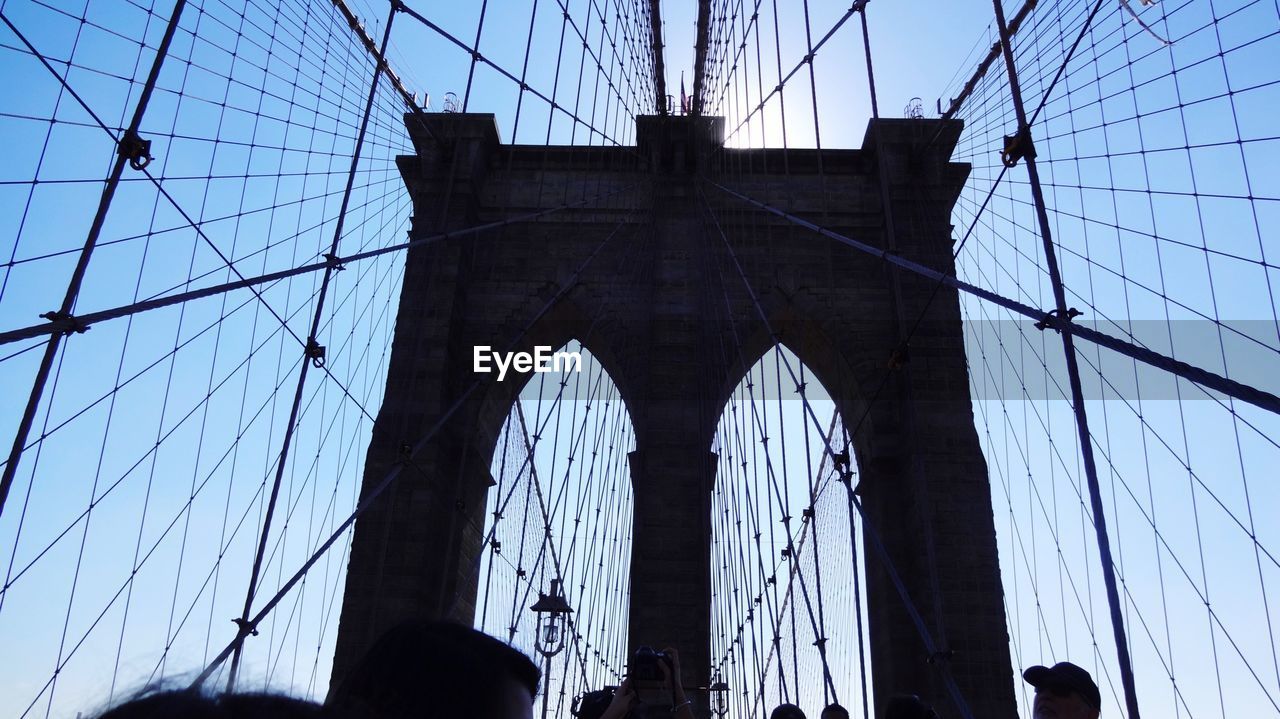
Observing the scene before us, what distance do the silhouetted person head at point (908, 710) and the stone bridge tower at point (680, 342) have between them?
777 centimetres

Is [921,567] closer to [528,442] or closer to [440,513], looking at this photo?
[440,513]

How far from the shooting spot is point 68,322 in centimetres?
355

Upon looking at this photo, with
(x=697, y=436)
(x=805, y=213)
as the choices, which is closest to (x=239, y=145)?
(x=697, y=436)

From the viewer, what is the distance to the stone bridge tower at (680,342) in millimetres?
10672

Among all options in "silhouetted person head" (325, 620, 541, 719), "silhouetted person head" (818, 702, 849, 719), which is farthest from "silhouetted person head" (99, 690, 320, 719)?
"silhouetted person head" (818, 702, 849, 719)

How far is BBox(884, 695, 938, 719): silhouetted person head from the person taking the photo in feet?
8.41

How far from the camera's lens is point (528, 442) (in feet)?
48.8

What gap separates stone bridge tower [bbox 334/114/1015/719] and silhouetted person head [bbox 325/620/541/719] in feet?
31.2

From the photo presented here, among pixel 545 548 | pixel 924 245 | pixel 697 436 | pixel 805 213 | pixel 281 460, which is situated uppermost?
pixel 805 213

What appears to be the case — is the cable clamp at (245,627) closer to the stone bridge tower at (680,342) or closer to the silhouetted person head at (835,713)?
the silhouetted person head at (835,713)

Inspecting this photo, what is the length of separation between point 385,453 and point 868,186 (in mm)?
7403

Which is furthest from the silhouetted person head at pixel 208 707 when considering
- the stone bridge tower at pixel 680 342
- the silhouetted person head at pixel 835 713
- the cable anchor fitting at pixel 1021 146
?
the stone bridge tower at pixel 680 342

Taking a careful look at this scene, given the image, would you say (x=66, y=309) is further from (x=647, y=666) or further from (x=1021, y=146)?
(x=1021, y=146)

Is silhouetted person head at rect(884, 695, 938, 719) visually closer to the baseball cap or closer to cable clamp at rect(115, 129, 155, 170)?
the baseball cap
